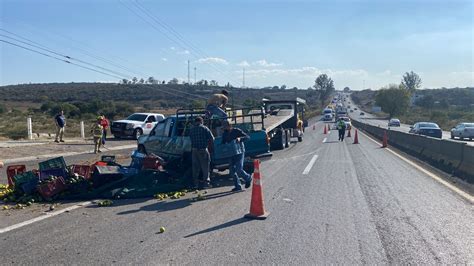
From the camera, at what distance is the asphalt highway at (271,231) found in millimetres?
6164

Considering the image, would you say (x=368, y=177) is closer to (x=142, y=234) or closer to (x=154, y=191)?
(x=154, y=191)

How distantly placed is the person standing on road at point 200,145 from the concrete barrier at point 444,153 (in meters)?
6.85

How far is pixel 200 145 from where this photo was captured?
11695mm

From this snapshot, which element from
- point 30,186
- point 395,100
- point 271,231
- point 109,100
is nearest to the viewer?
point 271,231

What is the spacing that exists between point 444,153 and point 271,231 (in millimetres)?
11861

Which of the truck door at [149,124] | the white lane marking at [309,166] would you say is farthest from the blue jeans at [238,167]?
the truck door at [149,124]

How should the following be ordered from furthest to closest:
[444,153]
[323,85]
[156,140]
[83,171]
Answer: [323,85] < [444,153] < [156,140] < [83,171]

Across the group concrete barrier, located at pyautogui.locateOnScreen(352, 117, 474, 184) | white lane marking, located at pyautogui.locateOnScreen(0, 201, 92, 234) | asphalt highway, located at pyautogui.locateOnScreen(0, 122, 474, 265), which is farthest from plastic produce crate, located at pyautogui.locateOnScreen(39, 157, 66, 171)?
concrete barrier, located at pyautogui.locateOnScreen(352, 117, 474, 184)

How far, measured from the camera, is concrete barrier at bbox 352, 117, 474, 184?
14117 mm

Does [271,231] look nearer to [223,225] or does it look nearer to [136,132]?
[223,225]

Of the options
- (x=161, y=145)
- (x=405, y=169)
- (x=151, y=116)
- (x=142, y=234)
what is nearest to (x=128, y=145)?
(x=151, y=116)

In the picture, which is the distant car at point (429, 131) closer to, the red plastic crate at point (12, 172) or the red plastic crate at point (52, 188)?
the red plastic crate at point (12, 172)

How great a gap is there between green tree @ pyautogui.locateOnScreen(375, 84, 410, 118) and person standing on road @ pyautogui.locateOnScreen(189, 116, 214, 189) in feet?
381

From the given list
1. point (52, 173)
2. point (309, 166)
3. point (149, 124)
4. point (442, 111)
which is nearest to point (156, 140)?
point (52, 173)
